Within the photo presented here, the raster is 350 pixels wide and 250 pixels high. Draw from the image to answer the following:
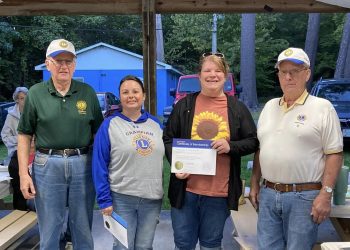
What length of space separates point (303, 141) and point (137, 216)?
4.19ft

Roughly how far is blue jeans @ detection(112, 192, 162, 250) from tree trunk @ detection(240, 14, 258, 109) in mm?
18003

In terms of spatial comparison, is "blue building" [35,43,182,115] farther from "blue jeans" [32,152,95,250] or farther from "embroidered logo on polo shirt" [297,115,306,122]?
"embroidered logo on polo shirt" [297,115,306,122]

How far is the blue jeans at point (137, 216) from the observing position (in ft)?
10.1

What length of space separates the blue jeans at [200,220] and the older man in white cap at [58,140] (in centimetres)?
77

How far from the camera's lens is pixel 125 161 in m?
3.03

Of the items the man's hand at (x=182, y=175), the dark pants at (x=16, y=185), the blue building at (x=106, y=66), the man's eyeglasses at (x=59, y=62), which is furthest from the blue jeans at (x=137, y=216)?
the blue building at (x=106, y=66)

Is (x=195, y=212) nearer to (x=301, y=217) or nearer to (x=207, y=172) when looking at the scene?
(x=207, y=172)

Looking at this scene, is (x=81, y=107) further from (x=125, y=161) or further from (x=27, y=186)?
(x=27, y=186)

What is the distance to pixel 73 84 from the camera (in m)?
3.29

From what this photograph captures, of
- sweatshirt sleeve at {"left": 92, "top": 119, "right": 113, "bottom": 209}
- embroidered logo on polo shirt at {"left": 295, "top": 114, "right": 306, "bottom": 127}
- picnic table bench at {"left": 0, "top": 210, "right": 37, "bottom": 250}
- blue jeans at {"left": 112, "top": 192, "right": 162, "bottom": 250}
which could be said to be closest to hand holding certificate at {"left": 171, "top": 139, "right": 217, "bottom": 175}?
blue jeans at {"left": 112, "top": 192, "right": 162, "bottom": 250}

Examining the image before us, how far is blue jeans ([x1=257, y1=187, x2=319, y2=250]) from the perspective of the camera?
2734mm

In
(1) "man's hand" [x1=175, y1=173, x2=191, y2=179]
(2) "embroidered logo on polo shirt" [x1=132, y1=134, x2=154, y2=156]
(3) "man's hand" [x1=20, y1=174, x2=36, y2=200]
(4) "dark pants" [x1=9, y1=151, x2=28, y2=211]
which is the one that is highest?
(2) "embroidered logo on polo shirt" [x1=132, y1=134, x2=154, y2=156]

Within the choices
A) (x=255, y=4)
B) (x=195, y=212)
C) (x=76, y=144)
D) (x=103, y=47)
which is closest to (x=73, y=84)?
(x=76, y=144)

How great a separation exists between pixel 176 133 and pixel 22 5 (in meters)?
3.14
